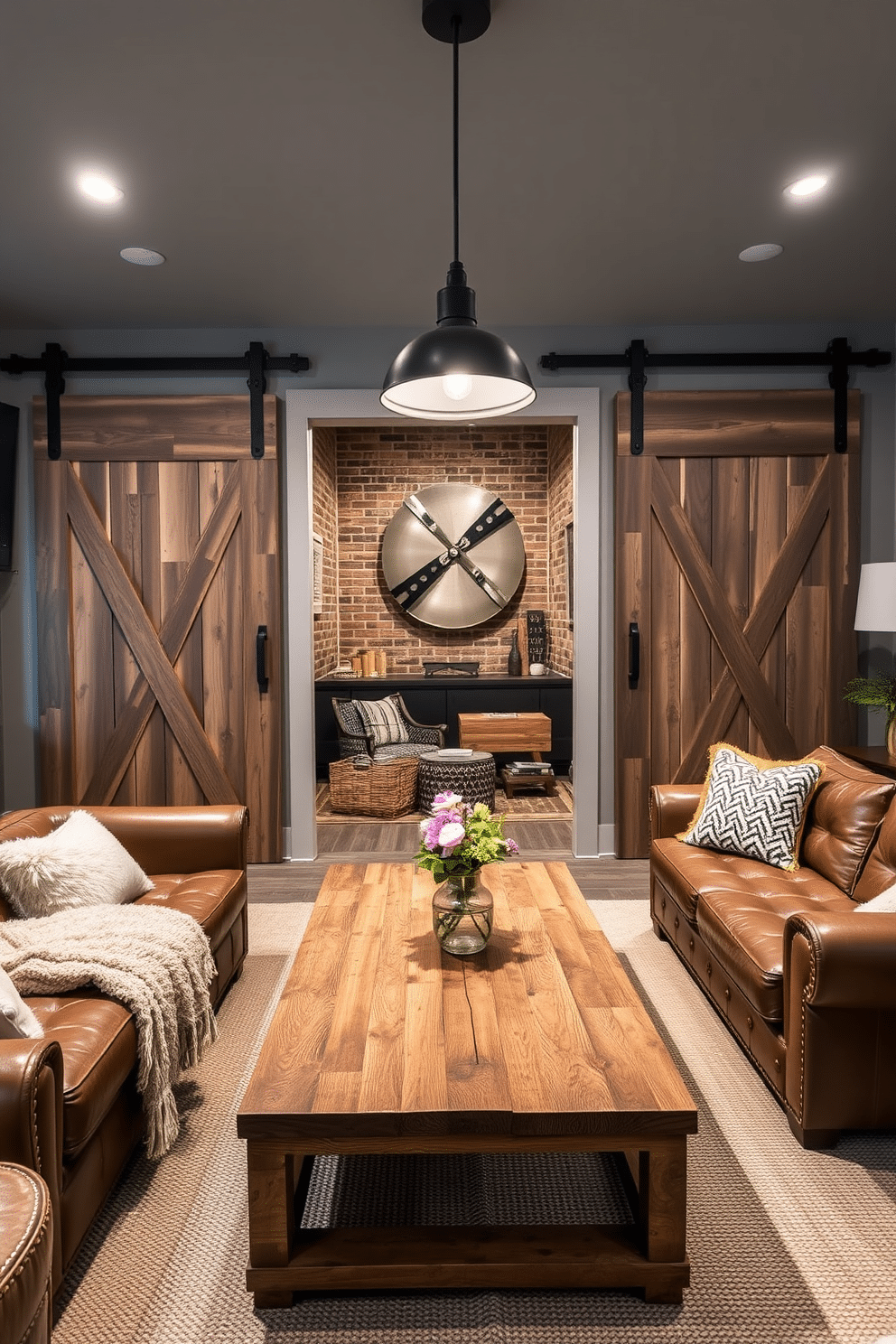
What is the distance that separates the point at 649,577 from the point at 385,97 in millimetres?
2554

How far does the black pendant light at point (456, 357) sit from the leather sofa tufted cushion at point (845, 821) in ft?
5.42

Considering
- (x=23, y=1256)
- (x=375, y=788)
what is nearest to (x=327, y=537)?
(x=375, y=788)

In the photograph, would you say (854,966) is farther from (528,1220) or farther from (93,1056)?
(93,1056)

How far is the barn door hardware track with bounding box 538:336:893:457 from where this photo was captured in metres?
4.24

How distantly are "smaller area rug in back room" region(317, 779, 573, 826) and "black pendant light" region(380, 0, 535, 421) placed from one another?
3145 mm

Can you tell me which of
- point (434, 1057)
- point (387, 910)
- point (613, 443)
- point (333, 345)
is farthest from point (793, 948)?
point (333, 345)

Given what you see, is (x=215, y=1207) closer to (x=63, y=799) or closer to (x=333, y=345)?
(x=63, y=799)

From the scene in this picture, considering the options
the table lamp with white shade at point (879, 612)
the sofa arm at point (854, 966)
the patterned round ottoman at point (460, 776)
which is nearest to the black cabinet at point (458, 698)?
the patterned round ottoman at point (460, 776)

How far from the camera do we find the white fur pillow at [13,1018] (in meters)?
1.56

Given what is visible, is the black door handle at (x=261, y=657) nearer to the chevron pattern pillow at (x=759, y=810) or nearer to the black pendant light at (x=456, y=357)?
the black pendant light at (x=456, y=357)

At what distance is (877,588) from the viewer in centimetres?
372

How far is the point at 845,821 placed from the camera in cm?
271

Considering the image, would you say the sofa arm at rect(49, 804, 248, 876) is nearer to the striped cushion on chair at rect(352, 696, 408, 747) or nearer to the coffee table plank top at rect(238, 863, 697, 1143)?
the coffee table plank top at rect(238, 863, 697, 1143)

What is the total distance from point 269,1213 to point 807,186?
3.41 m
